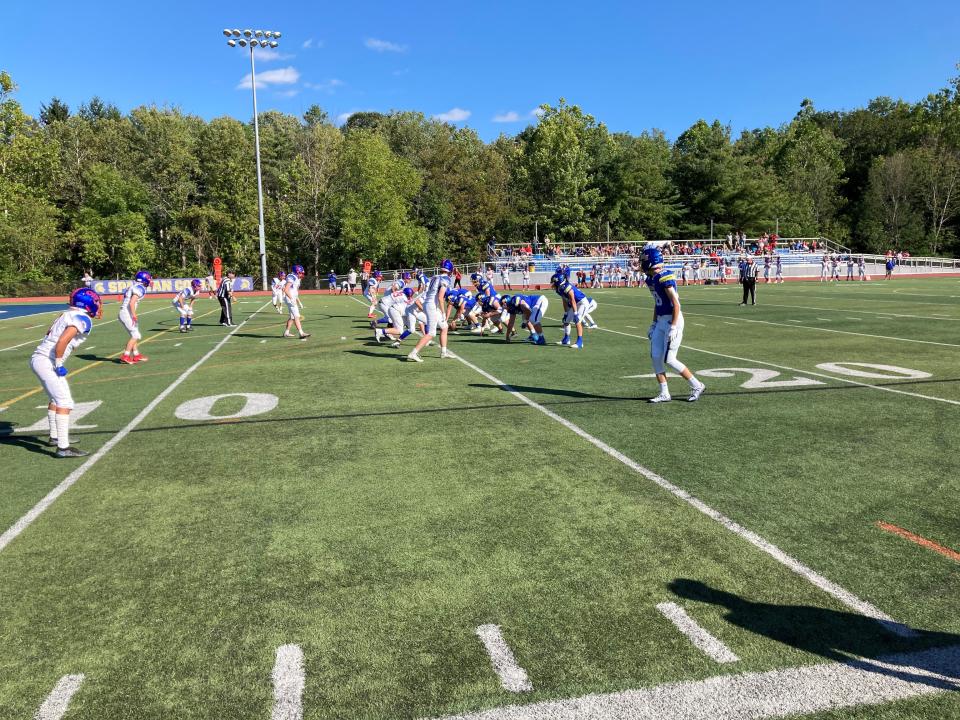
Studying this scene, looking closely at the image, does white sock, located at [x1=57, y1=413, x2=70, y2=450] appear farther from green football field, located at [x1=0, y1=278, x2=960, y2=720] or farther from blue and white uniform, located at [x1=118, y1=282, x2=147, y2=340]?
blue and white uniform, located at [x1=118, y1=282, x2=147, y2=340]

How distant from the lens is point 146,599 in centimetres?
424

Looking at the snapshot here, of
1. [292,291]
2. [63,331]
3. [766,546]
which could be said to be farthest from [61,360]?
[292,291]

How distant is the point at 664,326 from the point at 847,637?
232 inches

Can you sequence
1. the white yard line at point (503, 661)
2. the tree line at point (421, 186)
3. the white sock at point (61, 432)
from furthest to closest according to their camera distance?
the tree line at point (421, 186), the white sock at point (61, 432), the white yard line at point (503, 661)

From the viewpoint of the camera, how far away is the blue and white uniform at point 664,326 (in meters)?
9.02

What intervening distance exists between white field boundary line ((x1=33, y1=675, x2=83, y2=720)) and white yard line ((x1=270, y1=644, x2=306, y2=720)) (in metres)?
0.98

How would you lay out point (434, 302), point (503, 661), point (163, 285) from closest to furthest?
Result: 1. point (503, 661)
2. point (434, 302)
3. point (163, 285)

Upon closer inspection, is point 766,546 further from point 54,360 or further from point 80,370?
point 80,370

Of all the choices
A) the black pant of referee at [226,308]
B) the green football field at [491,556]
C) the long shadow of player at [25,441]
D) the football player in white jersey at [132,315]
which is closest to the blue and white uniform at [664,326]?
the green football field at [491,556]

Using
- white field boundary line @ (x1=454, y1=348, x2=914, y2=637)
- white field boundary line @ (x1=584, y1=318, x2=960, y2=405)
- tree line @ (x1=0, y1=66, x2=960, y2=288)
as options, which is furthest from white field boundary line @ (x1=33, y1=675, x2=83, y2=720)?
tree line @ (x1=0, y1=66, x2=960, y2=288)

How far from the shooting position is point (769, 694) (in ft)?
10.5

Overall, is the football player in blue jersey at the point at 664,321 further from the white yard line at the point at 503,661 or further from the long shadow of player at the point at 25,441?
the long shadow of player at the point at 25,441

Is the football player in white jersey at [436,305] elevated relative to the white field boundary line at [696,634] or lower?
elevated

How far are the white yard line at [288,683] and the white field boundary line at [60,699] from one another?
3.21 feet
